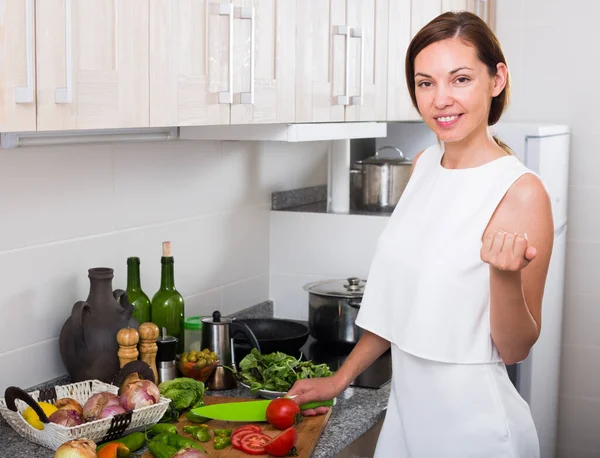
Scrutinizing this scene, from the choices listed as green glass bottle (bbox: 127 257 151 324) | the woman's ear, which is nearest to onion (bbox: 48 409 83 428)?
green glass bottle (bbox: 127 257 151 324)

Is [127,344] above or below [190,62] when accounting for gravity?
below

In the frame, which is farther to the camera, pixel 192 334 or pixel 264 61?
pixel 192 334

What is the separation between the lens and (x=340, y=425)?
78.6 inches

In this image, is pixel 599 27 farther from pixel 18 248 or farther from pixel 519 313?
pixel 18 248

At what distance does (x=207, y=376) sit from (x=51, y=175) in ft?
1.97

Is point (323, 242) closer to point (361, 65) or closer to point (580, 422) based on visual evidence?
point (361, 65)

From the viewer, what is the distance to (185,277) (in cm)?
259

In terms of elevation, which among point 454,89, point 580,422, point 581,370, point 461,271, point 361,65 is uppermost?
point 361,65

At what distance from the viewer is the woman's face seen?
1.81 metres

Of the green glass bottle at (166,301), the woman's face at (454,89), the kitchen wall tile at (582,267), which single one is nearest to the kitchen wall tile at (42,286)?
the green glass bottle at (166,301)

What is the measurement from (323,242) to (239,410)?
108 cm

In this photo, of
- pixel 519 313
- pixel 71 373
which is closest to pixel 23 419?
pixel 71 373

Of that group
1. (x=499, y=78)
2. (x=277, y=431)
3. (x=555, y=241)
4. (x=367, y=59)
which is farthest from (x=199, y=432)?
(x=555, y=241)

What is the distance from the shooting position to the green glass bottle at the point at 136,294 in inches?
86.3
